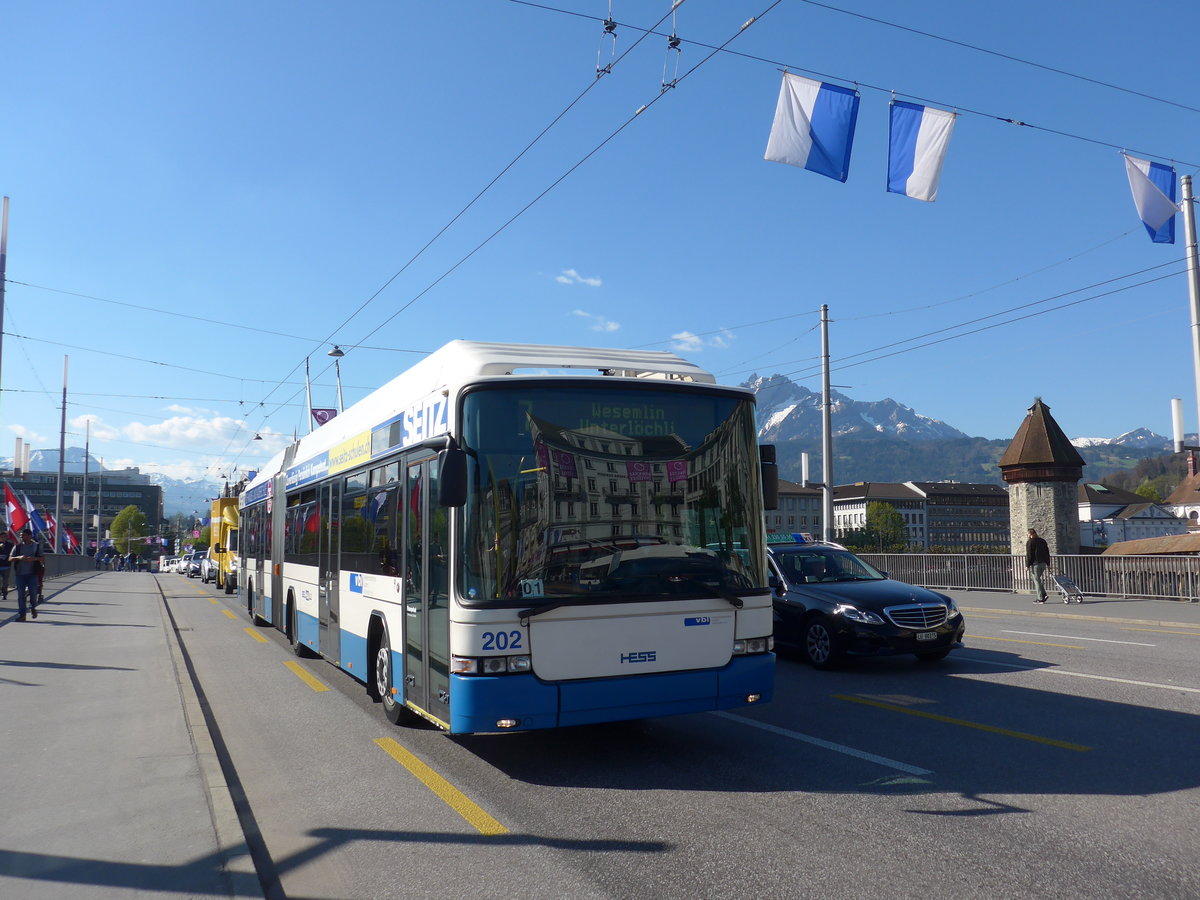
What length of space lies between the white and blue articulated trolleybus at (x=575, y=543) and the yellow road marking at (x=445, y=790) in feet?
1.28

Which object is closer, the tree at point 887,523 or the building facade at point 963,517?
the tree at point 887,523

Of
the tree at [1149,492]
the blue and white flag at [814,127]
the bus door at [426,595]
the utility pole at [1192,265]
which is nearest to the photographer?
the bus door at [426,595]

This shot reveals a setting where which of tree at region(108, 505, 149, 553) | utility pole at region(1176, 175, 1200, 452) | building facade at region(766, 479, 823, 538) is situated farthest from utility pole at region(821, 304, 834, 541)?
building facade at region(766, 479, 823, 538)

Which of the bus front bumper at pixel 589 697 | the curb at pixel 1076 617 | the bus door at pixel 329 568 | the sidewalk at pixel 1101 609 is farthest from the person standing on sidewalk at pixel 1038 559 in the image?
the bus front bumper at pixel 589 697

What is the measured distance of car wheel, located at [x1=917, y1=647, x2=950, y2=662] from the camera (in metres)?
11.8

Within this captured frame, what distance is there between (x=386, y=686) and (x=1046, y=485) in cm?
2773

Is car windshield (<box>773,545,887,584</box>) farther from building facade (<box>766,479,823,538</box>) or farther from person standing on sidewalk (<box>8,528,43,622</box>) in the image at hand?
building facade (<box>766,479,823,538</box>)

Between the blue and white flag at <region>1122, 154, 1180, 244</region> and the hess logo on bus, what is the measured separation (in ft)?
54.6

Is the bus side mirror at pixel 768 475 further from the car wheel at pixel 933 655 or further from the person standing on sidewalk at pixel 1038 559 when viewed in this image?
the person standing on sidewalk at pixel 1038 559

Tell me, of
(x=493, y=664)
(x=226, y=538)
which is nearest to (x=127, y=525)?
(x=226, y=538)

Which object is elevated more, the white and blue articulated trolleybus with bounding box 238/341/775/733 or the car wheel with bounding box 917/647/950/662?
the white and blue articulated trolleybus with bounding box 238/341/775/733

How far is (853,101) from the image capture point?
43.7 ft

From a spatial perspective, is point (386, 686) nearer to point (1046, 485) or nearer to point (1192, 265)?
point (1192, 265)

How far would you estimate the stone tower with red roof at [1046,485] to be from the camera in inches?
1203
